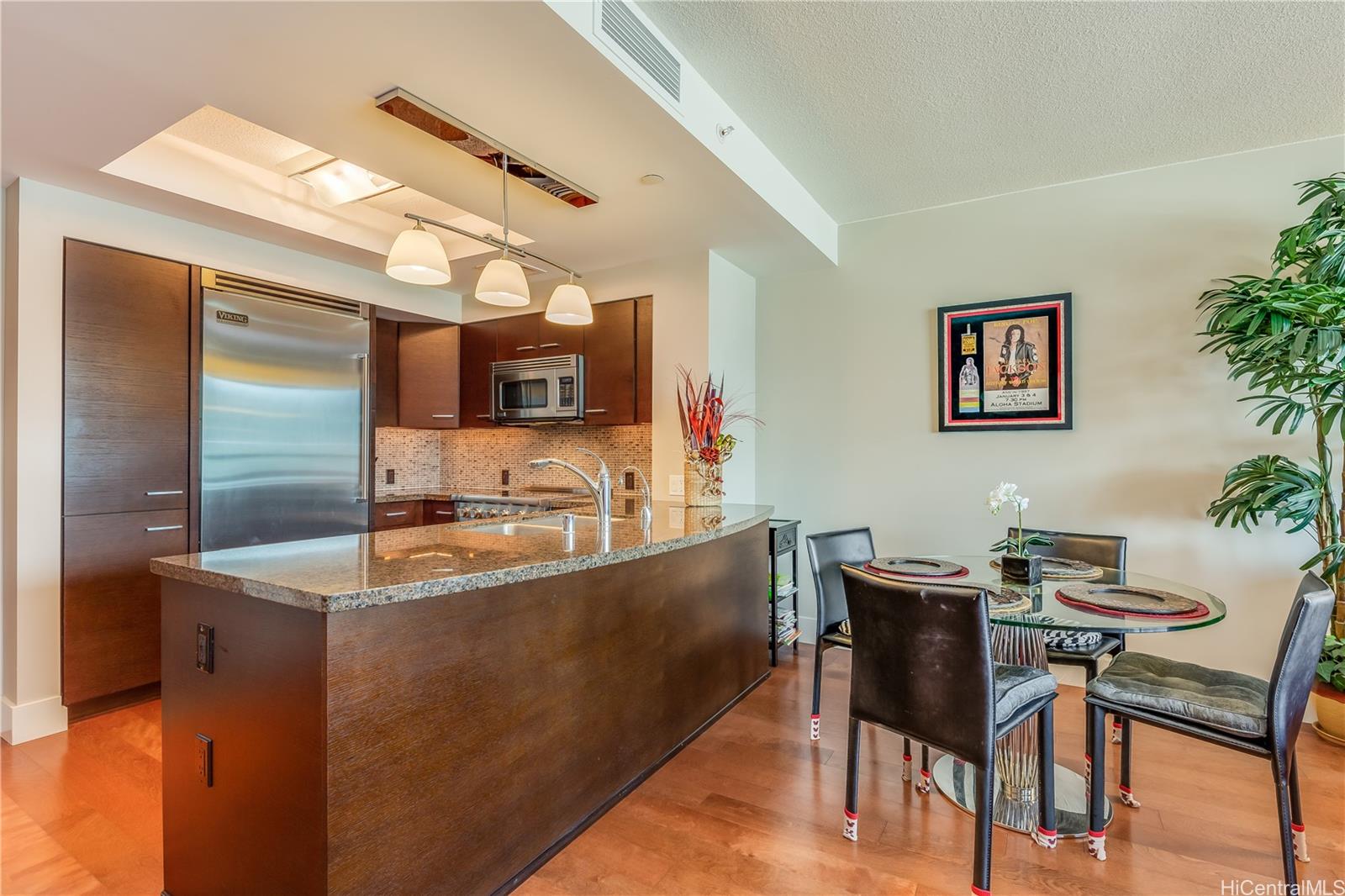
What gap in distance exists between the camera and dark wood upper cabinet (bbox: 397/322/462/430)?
4922mm

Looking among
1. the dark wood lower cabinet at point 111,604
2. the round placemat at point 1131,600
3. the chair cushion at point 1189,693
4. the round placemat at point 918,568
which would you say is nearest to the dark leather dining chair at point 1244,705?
the chair cushion at point 1189,693

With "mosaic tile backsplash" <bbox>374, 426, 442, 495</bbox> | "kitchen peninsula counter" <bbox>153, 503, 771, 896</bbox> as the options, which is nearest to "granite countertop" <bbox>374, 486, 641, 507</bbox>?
"mosaic tile backsplash" <bbox>374, 426, 442, 495</bbox>

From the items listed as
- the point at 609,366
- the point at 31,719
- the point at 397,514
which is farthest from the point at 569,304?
the point at 31,719

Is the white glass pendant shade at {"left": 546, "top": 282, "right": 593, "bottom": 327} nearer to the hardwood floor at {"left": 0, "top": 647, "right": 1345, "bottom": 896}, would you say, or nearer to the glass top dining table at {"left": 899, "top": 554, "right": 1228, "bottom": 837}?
the glass top dining table at {"left": 899, "top": 554, "right": 1228, "bottom": 837}

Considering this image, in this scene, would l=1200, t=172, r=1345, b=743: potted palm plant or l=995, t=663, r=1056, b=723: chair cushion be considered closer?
l=995, t=663, r=1056, b=723: chair cushion

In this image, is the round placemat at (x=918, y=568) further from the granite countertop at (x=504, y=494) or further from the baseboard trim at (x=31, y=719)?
the baseboard trim at (x=31, y=719)

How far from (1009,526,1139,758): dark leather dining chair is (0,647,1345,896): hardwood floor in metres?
0.18

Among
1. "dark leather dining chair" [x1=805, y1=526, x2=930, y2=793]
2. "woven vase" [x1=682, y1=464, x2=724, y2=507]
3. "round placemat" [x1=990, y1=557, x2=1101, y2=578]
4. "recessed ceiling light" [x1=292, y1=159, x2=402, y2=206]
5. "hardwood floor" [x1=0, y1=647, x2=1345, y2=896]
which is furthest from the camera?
"woven vase" [x1=682, y1=464, x2=724, y2=507]

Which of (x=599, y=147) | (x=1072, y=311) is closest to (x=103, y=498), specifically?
(x=599, y=147)

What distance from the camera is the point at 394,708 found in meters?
1.48

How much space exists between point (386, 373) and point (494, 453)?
103cm

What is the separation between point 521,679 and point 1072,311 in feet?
11.1

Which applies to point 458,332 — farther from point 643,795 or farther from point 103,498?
point 643,795

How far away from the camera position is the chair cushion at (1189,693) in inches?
70.7
